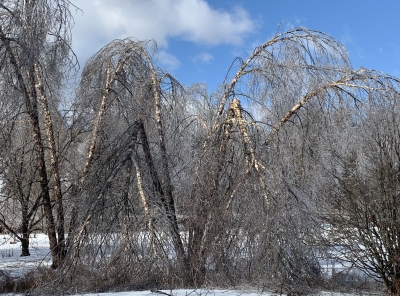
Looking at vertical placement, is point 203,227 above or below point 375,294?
above

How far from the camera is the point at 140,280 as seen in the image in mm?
6879

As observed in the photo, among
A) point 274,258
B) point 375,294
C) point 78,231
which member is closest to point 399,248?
point 375,294

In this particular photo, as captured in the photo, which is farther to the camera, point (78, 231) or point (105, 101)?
point (105, 101)

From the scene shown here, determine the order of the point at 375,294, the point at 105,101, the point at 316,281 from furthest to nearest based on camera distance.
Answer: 1. the point at 105,101
2. the point at 375,294
3. the point at 316,281

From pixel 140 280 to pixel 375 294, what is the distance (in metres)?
3.37

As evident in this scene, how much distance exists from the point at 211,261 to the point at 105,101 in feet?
12.5

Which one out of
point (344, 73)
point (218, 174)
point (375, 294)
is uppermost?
point (344, 73)

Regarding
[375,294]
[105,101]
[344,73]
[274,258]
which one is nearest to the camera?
[274,258]

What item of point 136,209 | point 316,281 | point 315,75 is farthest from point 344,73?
point 136,209

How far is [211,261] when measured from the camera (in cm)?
693

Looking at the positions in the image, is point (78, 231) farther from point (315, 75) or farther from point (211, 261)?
point (315, 75)

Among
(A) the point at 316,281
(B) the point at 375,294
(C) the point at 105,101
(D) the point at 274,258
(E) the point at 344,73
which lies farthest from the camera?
(C) the point at 105,101

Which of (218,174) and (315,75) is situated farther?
(315,75)

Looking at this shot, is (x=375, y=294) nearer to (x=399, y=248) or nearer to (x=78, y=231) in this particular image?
(x=399, y=248)
